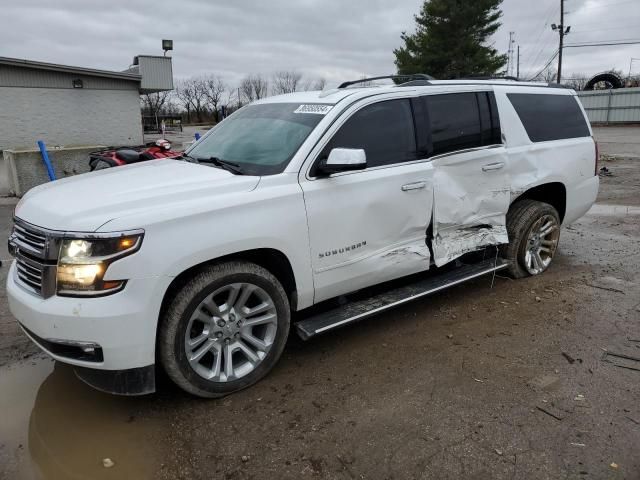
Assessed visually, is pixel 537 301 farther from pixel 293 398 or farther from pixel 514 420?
pixel 293 398

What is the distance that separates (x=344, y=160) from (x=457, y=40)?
32.5 m

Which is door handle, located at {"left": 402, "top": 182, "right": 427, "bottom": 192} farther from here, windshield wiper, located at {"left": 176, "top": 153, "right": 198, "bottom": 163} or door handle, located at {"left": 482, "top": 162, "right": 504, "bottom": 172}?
windshield wiper, located at {"left": 176, "top": 153, "right": 198, "bottom": 163}

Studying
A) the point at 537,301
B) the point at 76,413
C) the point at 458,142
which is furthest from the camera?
the point at 537,301

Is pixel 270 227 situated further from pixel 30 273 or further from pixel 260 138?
pixel 30 273

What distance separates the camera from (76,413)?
3.23 metres

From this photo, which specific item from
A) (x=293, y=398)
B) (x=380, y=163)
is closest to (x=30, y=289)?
(x=293, y=398)

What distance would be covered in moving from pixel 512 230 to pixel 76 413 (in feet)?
13.8

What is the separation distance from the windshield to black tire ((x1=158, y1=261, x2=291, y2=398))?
2.43 ft

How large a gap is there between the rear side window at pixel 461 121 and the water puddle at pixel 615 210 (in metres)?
5.10

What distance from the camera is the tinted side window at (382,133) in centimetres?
382

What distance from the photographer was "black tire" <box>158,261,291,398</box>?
2996 mm

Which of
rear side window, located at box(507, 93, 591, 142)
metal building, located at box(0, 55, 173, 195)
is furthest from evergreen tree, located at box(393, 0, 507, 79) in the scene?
rear side window, located at box(507, 93, 591, 142)

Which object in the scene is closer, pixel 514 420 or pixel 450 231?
pixel 514 420

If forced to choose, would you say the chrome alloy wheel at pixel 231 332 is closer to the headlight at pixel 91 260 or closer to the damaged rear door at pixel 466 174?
the headlight at pixel 91 260
